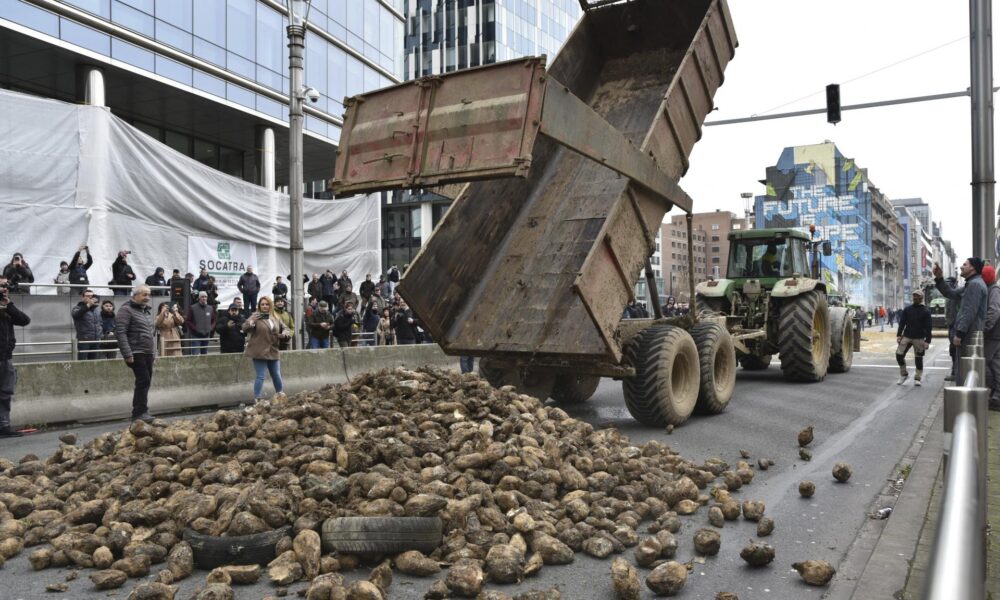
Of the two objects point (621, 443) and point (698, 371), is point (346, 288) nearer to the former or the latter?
point (698, 371)

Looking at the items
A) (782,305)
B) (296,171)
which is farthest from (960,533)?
(296,171)

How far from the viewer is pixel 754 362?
14969 mm

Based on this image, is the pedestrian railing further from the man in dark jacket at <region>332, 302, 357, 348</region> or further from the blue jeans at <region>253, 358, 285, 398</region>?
the man in dark jacket at <region>332, 302, 357, 348</region>

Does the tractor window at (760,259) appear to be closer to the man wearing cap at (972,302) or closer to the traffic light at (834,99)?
the man wearing cap at (972,302)

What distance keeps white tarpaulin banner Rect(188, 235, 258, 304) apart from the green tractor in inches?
543

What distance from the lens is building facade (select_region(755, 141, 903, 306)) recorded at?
87500 mm

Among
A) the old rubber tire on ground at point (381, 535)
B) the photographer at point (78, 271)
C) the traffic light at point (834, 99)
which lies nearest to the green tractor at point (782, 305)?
the traffic light at point (834, 99)

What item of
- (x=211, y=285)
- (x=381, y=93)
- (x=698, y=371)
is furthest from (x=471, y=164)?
(x=211, y=285)

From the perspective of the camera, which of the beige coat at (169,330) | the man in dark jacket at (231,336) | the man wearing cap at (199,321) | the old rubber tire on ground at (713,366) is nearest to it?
the old rubber tire on ground at (713,366)

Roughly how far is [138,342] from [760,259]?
36.8ft

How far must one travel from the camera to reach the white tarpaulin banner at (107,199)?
1460 centimetres

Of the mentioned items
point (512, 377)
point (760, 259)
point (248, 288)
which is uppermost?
point (760, 259)

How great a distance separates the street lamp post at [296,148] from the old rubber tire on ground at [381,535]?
398 inches

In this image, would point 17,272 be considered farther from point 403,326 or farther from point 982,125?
point 982,125
